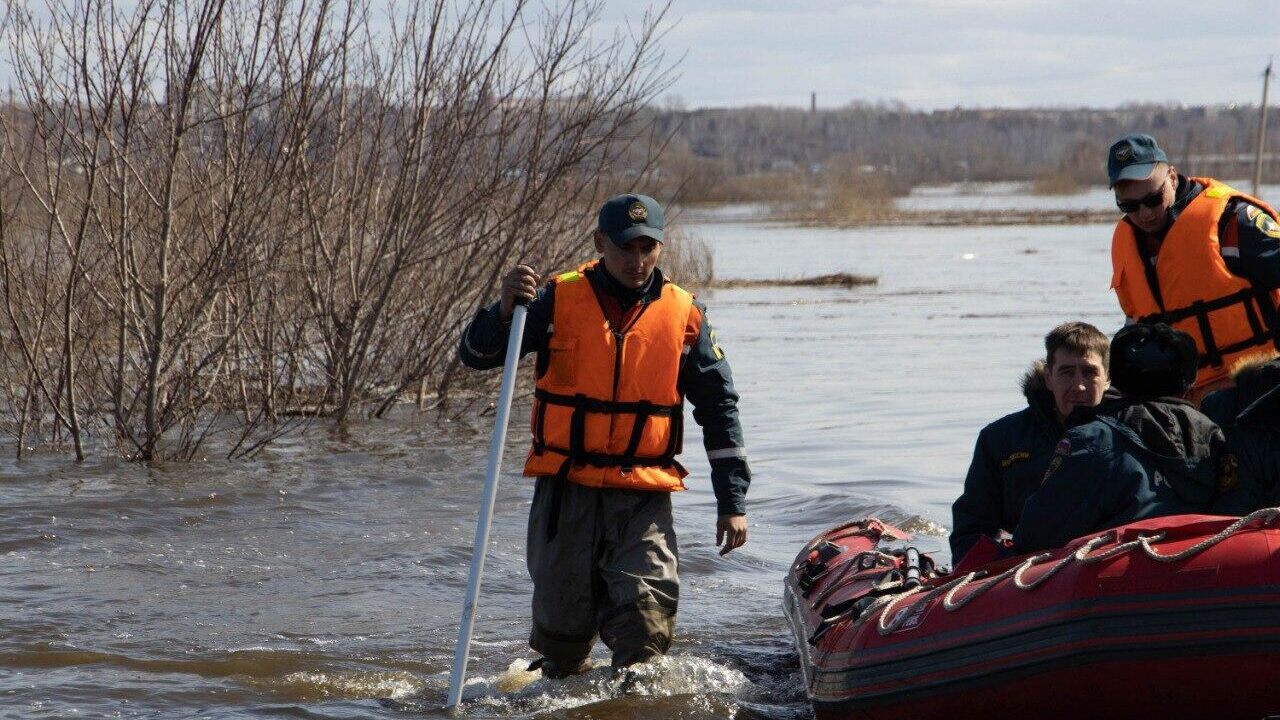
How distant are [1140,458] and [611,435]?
161 cm

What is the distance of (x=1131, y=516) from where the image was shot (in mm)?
4238

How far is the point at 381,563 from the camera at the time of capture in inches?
314

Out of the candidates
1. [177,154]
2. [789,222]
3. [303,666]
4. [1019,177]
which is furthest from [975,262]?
[1019,177]

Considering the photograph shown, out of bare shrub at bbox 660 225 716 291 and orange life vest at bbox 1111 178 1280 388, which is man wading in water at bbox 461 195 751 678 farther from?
bare shrub at bbox 660 225 716 291

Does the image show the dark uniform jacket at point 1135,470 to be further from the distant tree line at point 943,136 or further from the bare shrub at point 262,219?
the distant tree line at point 943,136

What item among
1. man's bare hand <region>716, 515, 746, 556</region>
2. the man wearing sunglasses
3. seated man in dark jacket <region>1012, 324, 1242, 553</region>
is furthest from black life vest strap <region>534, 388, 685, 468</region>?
the man wearing sunglasses

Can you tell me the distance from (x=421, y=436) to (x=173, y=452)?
198cm

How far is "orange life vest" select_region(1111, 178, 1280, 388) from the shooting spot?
5.68 meters

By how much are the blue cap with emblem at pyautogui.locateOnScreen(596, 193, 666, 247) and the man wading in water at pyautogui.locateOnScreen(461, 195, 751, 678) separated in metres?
0.01

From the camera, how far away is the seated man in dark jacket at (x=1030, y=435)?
4.79 metres

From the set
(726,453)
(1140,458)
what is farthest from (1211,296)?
(726,453)

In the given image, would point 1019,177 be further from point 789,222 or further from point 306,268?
point 306,268

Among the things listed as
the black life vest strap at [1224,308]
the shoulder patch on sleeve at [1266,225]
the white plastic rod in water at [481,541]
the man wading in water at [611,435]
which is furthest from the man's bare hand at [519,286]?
the shoulder patch on sleeve at [1266,225]

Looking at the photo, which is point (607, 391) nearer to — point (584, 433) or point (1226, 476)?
point (584, 433)
